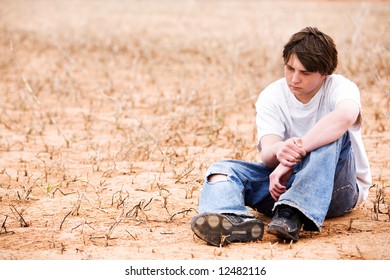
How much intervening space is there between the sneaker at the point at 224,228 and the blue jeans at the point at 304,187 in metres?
0.05

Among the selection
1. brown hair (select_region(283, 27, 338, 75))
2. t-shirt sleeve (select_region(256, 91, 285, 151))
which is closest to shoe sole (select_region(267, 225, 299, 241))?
t-shirt sleeve (select_region(256, 91, 285, 151))

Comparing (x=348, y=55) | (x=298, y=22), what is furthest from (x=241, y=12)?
(x=348, y=55)

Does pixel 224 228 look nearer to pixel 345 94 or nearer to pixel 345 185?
pixel 345 185

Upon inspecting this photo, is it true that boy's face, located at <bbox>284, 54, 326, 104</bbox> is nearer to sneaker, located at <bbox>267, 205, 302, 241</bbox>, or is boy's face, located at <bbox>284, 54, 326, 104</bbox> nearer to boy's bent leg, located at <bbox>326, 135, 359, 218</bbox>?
boy's bent leg, located at <bbox>326, 135, 359, 218</bbox>

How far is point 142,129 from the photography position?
6.27 metres

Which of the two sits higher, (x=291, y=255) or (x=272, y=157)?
(x=272, y=157)

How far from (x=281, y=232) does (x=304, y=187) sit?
247 mm

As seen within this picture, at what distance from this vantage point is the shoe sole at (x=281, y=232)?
3441 millimetres

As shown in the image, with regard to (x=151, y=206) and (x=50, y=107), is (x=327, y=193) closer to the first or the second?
(x=151, y=206)

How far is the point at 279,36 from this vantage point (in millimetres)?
11125

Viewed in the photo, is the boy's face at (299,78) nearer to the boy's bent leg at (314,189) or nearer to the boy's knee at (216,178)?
the boy's bent leg at (314,189)

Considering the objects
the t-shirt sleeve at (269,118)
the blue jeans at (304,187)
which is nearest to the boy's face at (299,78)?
the t-shirt sleeve at (269,118)
